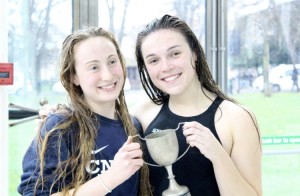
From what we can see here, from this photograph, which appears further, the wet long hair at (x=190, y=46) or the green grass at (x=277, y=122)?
the green grass at (x=277, y=122)

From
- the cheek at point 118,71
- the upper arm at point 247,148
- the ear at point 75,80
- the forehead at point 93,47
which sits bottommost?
the upper arm at point 247,148

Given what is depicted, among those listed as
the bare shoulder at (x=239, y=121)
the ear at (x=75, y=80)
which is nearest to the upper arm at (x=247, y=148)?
the bare shoulder at (x=239, y=121)

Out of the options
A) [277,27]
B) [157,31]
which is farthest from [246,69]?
[157,31]

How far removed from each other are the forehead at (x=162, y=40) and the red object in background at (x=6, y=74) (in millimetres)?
749

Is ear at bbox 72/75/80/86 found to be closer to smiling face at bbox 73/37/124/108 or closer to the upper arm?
smiling face at bbox 73/37/124/108

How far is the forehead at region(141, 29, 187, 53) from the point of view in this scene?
1430 mm

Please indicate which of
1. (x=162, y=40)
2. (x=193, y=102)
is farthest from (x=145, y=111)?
(x=162, y=40)

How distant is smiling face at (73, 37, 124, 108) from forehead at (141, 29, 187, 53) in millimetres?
132

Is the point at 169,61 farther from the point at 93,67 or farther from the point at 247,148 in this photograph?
the point at 247,148

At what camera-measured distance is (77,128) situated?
52.0 inches

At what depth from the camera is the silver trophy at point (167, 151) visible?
1.24 meters

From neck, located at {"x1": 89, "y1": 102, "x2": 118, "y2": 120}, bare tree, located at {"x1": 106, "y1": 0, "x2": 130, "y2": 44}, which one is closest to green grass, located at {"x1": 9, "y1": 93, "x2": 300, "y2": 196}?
bare tree, located at {"x1": 106, "y1": 0, "x2": 130, "y2": 44}

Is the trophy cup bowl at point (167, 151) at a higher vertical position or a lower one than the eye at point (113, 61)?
lower

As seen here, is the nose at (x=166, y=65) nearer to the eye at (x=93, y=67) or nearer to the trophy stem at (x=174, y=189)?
the eye at (x=93, y=67)
